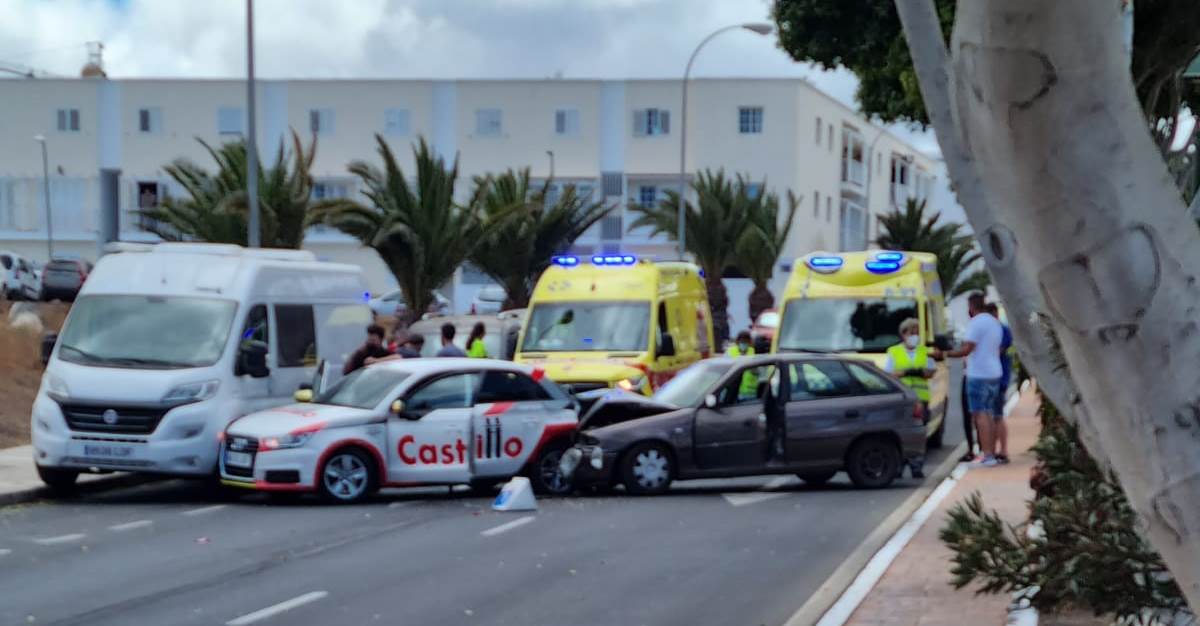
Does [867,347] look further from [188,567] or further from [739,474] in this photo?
[188,567]

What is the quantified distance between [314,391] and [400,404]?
95.0 inches

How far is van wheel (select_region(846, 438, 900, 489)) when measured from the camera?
17516mm

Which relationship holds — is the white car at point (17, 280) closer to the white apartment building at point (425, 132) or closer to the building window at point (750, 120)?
the white apartment building at point (425, 132)

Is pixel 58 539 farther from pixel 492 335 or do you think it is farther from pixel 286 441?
pixel 492 335

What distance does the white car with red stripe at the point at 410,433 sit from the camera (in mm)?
15734

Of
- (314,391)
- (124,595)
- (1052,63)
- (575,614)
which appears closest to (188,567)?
(124,595)

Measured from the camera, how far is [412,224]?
2967 centimetres

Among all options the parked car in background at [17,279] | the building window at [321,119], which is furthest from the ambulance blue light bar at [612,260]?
the building window at [321,119]

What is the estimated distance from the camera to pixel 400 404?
16141 mm

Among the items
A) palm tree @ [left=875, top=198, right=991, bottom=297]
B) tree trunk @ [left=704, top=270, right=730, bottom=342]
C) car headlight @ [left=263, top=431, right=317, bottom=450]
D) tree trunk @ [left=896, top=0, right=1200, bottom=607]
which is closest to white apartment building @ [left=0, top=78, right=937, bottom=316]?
palm tree @ [left=875, top=198, right=991, bottom=297]

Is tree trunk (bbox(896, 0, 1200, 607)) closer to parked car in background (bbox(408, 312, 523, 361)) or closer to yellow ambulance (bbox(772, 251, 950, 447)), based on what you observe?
yellow ambulance (bbox(772, 251, 950, 447))

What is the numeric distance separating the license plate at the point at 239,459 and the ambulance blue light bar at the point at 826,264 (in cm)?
966

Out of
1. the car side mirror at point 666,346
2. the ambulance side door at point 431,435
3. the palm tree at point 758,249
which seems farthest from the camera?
the palm tree at point 758,249

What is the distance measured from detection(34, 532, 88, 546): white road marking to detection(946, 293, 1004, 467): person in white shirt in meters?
10.1
